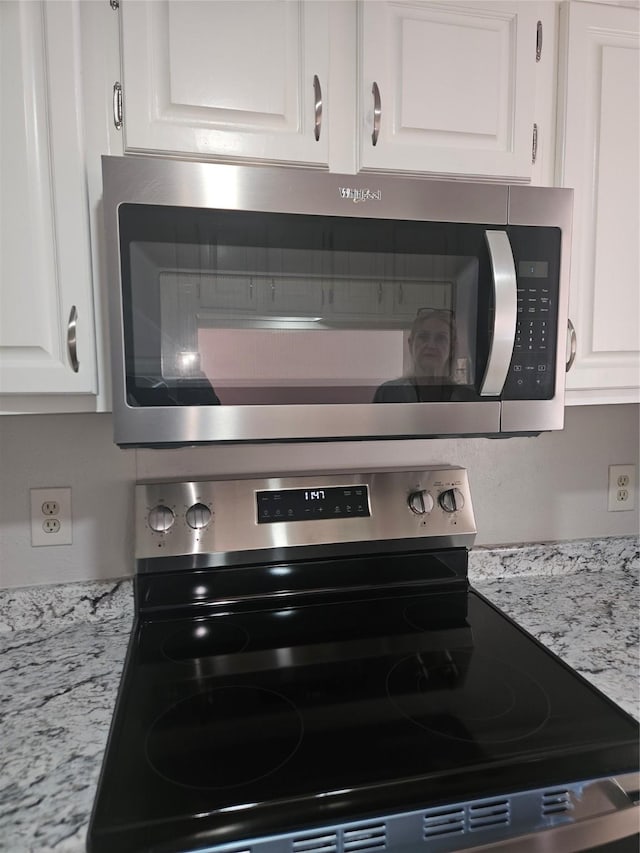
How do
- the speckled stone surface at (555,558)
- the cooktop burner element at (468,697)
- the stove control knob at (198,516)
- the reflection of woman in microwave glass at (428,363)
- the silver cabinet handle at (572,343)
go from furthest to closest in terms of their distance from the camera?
the speckled stone surface at (555,558)
the stove control knob at (198,516)
the silver cabinet handle at (572,343)
the reflection of woman in microwave glass at (428,363)
the cooktop burner element at (468,697)

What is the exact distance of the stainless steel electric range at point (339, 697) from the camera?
2.13 ft

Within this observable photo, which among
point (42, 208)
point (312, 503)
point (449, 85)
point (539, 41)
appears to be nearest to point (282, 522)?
point (312, 503)

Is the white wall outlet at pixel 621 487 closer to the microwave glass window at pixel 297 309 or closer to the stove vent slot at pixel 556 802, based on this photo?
the microwave glass window at pixel 297 309

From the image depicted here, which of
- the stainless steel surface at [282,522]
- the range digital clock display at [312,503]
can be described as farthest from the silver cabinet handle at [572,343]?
the range digital clock display at [312,503]

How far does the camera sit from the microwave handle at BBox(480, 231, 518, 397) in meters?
0.86

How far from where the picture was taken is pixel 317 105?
2.83ft

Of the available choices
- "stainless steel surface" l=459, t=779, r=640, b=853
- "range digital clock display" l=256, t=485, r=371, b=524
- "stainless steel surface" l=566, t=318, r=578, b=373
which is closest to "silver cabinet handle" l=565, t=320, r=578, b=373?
"stainless steel surface" l=566, t=318, r=578, b=373

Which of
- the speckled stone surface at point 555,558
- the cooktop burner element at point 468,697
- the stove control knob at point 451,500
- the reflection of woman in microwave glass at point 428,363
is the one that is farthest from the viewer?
the speckled stone surface at point 555,558

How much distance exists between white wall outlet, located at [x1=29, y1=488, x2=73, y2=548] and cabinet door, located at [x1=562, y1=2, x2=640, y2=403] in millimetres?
985

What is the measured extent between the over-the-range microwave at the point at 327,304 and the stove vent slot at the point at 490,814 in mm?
492

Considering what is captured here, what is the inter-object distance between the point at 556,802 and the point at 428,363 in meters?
0.61

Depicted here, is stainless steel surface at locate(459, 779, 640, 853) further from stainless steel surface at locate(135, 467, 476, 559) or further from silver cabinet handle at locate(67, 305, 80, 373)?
silver cabinet handle at locate(67, 305, 80, 373)

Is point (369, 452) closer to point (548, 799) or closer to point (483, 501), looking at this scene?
point (483, 501)

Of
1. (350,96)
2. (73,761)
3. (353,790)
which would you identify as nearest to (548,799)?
(353,790)
